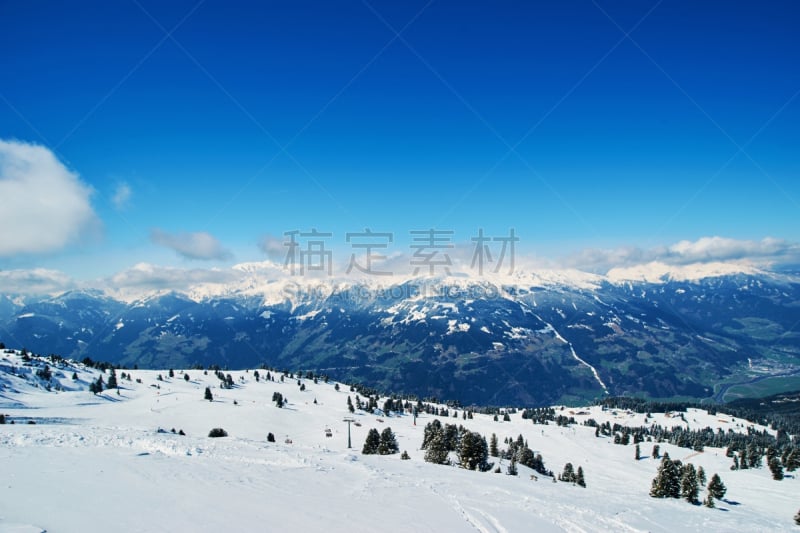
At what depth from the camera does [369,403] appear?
194 m

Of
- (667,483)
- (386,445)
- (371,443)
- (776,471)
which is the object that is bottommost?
(776,471)

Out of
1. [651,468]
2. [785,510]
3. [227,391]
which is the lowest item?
[651,468]

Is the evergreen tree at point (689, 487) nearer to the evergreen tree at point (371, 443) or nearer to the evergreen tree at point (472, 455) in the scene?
the evergreen tree at point (472, 455)

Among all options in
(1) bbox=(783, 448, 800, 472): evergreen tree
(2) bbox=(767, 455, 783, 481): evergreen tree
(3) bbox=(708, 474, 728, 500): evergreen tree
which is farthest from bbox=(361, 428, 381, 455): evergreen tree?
(1) bbox=(783, 448, 800, 472): evergreen tree

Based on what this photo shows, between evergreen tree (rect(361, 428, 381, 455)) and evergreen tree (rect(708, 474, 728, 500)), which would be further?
evergreen tree (rect(708, 474, 728, 500))

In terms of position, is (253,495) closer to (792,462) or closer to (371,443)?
(371,443)

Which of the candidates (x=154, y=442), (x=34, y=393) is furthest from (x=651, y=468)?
(x=34, y=393)

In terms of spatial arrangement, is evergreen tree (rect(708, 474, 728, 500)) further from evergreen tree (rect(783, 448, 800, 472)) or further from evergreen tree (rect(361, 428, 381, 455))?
evergreen tree (rect(783, 448, 800, 472))

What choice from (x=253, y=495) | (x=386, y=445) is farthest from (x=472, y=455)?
(x=253, y=495)

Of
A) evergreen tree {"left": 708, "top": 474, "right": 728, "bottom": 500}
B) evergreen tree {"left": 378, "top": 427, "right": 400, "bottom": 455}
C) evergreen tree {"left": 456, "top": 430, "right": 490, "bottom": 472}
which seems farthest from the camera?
evergreen tree {"left": 378, "top": 427, "right": 400, "bottom": 455}

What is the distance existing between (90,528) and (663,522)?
38.5m

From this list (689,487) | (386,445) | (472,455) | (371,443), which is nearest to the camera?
(689,487)

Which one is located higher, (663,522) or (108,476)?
(108,476)

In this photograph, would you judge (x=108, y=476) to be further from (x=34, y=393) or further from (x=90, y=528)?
(x=34, y=393)
